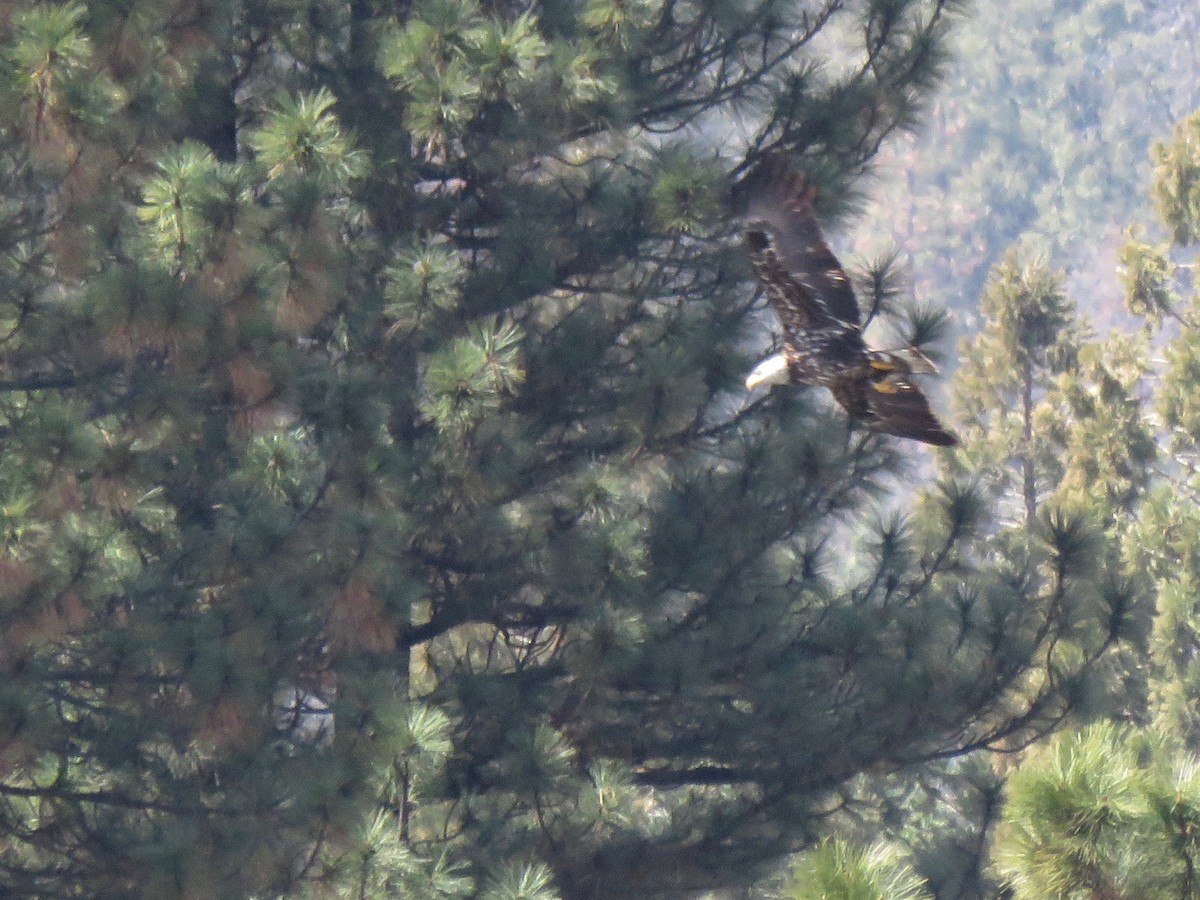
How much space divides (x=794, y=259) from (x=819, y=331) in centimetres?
25

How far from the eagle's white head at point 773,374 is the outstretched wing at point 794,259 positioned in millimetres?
161

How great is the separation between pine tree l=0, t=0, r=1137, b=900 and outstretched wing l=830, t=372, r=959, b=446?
0.59 metres

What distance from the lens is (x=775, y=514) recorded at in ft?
17.4

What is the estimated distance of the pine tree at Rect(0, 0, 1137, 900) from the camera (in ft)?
13.2

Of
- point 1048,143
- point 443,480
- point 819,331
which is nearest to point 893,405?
point 819,331

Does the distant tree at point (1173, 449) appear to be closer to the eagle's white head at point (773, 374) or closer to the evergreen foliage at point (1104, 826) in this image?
the eagle's white head at point (773, 374)

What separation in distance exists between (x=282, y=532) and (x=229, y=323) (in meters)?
0.60

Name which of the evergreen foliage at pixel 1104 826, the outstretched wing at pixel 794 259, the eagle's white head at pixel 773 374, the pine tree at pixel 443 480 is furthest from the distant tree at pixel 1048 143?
the evergreen foliage at pixel 1104 826

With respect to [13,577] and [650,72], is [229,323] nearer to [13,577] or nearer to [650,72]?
[13,577]

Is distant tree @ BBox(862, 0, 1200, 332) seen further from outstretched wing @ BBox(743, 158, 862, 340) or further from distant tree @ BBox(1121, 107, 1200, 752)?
outstretched wing @ BBox(743, 158, 862, 340)

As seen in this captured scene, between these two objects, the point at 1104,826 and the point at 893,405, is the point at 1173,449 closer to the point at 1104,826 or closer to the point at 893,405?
the point at 893,405

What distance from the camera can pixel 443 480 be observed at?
4.69 meters

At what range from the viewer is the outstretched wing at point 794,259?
4.24 m

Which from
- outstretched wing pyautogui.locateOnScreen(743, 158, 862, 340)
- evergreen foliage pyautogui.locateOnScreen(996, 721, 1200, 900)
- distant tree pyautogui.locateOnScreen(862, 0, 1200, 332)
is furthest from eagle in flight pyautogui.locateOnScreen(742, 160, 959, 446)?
distant tree pyautogui.locateOnScreen(862, 0, 1200, 332)
